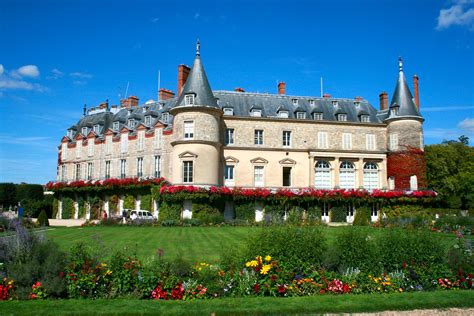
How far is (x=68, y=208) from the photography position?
4159 cm

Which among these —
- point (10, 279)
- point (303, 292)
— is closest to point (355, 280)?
point (303, 292)

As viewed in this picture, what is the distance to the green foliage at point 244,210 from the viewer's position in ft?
111

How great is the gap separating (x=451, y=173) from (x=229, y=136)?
971 inches

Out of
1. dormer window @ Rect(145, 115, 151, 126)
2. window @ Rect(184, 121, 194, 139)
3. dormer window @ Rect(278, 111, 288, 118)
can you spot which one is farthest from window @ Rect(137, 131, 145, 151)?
dormer window @ Rect(278, 111, 288, 118)

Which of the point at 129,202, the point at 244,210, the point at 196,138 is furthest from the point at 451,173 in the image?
the point at 129,202

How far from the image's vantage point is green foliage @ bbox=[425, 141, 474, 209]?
143ft

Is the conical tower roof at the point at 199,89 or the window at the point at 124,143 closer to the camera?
the conical tower roof at the point at 199,89

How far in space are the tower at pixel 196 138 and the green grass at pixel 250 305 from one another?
23270 millimetres

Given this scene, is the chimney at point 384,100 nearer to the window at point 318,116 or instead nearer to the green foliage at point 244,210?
the window at point 318,116

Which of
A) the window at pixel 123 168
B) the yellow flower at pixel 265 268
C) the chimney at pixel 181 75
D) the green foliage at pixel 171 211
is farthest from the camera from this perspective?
the window at pixel 123 168

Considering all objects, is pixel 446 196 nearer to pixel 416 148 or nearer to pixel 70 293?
pixel 416 148

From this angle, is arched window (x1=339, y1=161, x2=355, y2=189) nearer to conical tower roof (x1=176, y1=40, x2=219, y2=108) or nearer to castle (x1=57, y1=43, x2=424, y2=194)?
castle (x1=57, y1=43, x2=424, y2=194)

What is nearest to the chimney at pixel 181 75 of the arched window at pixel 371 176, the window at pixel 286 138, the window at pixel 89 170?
the window at pixel 286 138

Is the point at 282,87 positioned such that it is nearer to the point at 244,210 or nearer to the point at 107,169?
the point at 244,210
